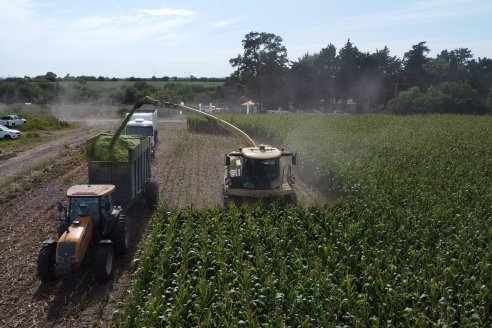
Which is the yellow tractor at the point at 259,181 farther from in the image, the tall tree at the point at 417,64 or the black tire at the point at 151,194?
the tall tree at the point at 417,64

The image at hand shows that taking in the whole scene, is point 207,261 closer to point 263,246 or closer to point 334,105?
point 263,246

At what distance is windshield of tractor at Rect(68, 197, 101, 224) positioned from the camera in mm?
11141

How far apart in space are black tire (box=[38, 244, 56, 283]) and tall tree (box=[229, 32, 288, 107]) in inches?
2777

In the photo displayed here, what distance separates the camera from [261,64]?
79.1 meters

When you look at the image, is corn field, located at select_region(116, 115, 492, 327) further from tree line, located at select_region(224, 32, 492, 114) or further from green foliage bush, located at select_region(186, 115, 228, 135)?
tree line, located at select_region(224, 32, 492, 114)

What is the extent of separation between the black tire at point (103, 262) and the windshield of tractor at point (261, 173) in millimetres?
5170

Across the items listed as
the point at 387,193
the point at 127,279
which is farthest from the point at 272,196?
the point at 127,279

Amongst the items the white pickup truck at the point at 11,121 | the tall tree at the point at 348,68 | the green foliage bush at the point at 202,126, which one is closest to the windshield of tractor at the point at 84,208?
the green foliage bush at the point at 202,126

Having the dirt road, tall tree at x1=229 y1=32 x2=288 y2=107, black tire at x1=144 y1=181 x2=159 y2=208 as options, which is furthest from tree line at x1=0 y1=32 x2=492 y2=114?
black tire at x1=144 y1=181 x2=159 y2=208

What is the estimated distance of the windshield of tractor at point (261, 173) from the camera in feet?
47.1

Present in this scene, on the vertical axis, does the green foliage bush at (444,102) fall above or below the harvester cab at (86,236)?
above

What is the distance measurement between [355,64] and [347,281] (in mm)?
73062

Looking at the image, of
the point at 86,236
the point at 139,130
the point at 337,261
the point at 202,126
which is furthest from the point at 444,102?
the point at 86,236

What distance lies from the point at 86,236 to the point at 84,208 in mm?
870
